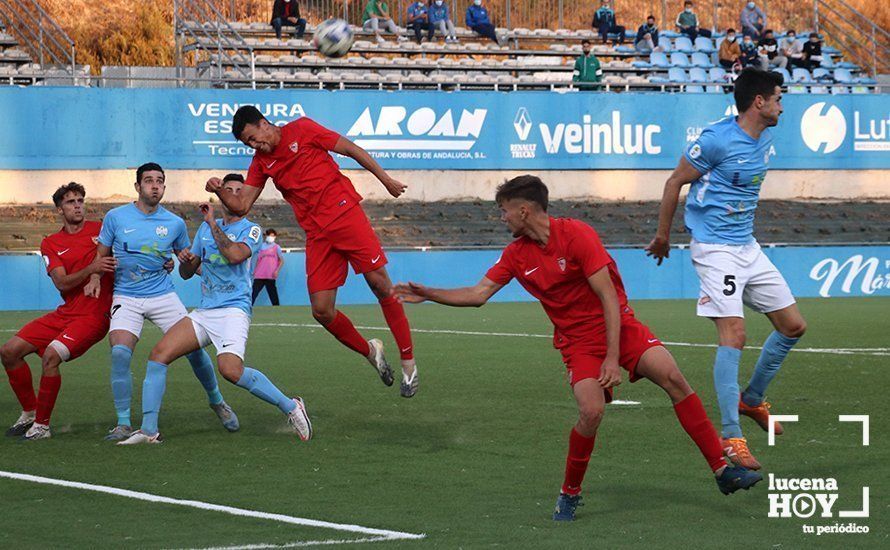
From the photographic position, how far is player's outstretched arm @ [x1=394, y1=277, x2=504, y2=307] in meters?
6.51

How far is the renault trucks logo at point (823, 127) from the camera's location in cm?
3619

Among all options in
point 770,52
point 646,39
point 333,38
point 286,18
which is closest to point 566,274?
point 333,38

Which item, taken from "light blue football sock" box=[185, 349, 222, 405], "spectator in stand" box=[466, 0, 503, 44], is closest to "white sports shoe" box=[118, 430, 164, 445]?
"light blue football sock" box=[185, 349, 222, 405]

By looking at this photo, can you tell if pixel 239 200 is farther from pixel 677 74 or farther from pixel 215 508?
pixel 677 74

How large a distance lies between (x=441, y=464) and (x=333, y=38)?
9.82 meters

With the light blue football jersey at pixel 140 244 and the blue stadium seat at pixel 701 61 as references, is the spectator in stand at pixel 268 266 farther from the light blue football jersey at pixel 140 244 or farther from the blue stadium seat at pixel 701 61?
the light blue football jersey at pixel 140 244

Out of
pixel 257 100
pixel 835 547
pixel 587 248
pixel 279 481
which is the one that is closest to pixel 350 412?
pixel 279 481

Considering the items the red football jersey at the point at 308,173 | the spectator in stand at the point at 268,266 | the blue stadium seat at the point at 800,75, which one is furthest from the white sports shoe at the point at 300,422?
the blue stadium seat at the point at 800,75

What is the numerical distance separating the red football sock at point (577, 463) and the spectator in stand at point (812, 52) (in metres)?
32.8

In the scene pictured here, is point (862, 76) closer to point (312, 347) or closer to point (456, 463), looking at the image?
point (312, 347)

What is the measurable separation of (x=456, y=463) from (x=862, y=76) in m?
34.3

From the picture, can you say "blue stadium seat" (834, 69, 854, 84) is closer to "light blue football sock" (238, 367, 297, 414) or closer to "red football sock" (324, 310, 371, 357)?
"red football sock" (324, 310, 371, 357)

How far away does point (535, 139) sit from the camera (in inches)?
1364

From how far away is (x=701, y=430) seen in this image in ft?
22.4
